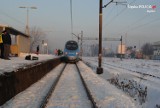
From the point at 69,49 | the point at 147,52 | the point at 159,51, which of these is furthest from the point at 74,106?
the point at 147,52

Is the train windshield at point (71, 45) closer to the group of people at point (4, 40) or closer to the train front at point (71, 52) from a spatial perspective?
the train front at point (71, 52)

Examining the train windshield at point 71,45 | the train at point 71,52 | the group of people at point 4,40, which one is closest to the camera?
the group of people at point 4,40

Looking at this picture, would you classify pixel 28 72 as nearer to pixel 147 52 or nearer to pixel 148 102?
pixel 148 102

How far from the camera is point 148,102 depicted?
1028 cm

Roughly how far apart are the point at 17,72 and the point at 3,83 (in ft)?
6.14

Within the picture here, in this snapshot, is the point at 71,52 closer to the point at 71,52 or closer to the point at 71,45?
the point at 71,52

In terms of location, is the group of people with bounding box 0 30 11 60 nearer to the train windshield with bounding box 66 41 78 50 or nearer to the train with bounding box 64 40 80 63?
the train with bounding box 64 40 80 63

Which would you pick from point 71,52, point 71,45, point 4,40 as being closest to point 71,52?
point 71,52

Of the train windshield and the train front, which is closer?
the train front

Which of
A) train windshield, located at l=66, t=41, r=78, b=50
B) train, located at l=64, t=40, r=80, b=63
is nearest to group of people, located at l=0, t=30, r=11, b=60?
train, located at l=64, t=40, r=80, b=63

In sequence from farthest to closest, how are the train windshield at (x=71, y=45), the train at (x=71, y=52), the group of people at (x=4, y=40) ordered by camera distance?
1. the train windshield at (x=71, y=45)
2. the train at (x=71, y=52)
3. the group of people at (x=4, y=40)

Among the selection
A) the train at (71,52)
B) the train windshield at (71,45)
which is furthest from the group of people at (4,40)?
the train windshield at (71,45)

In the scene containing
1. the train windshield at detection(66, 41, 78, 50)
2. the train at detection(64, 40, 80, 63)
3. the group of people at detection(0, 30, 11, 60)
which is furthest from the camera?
the train windshield at detection(66, 41, 78, 50)

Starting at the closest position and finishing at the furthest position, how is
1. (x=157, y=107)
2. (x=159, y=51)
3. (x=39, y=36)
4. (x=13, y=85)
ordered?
(x=157, y=107), (x=13, y=85), (x=39, y=36), (x=159, y=51)
